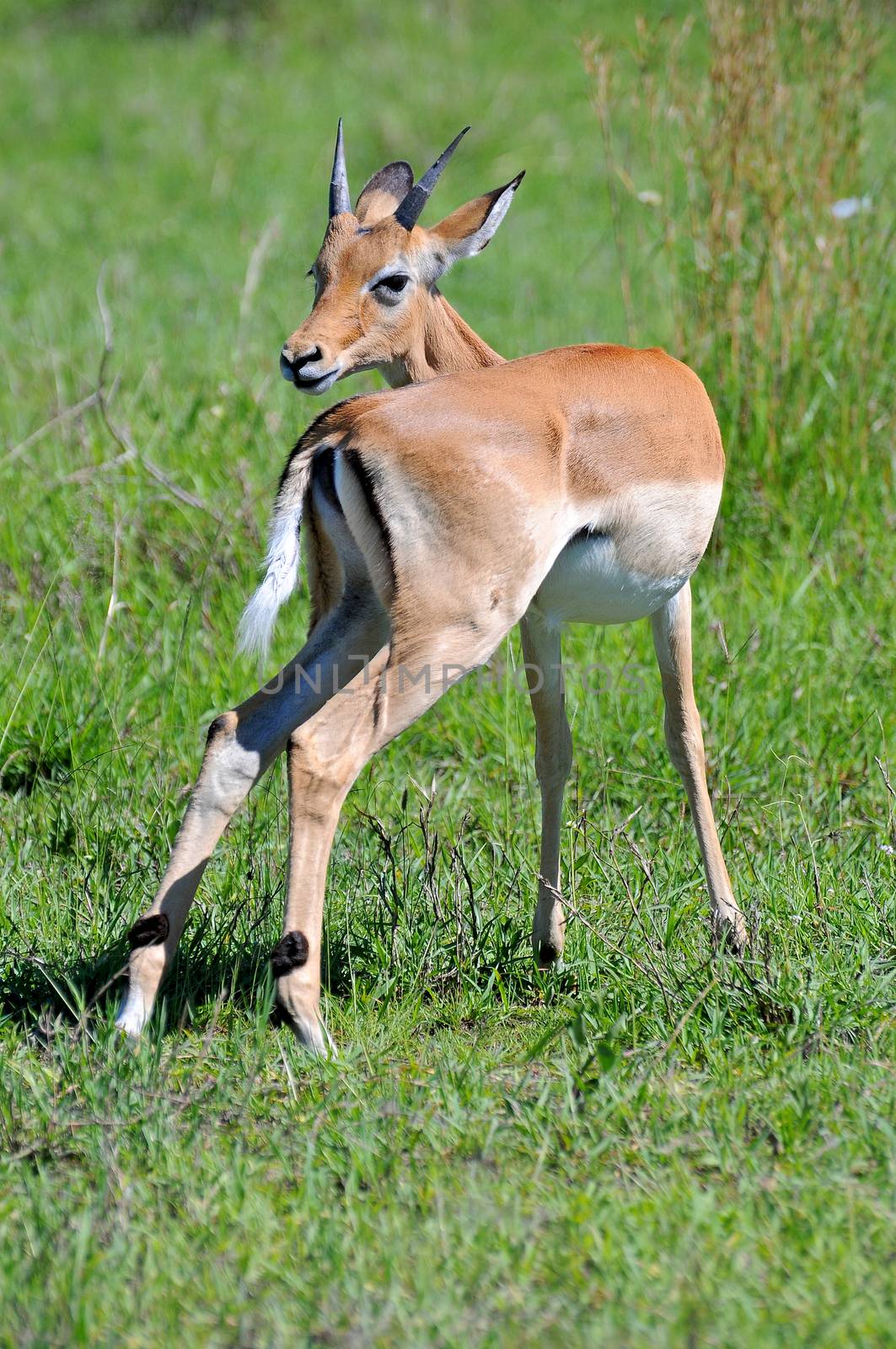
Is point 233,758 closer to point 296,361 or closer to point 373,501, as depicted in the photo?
point 373,501

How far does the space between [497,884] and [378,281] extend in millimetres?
1461

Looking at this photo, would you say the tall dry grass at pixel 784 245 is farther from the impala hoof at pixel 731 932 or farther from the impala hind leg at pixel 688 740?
the impala hoof at pixel 731 932

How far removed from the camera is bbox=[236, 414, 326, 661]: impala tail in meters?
2.87

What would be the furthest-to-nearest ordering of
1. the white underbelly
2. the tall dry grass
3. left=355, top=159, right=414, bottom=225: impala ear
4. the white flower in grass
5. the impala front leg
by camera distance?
the tall dry grass
the white flower in grass
left=355, top=159, right=414, bottom=225: impala ear
the white underbelly
the impala front leg

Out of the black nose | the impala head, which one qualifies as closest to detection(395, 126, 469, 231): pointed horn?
the impala head

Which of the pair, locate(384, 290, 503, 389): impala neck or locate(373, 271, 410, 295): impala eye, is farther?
locate(384, 290, 503, 389): impala neck

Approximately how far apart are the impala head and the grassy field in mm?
1022

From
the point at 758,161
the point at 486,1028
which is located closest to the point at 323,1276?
the point at 486,1028

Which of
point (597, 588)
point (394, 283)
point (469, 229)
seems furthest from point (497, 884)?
point (469, 229)

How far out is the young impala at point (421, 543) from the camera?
9.20 ft

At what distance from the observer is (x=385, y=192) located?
12.6ft

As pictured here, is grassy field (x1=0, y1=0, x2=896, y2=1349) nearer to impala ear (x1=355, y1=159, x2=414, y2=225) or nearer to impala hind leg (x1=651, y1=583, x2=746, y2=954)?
impala hind leg (x1=651, y1=583, x2=746, y2=954)

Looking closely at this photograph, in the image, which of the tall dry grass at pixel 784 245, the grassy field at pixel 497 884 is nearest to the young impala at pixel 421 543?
the grassy field at pixel 497 884

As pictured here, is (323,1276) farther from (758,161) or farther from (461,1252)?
(758,161)
